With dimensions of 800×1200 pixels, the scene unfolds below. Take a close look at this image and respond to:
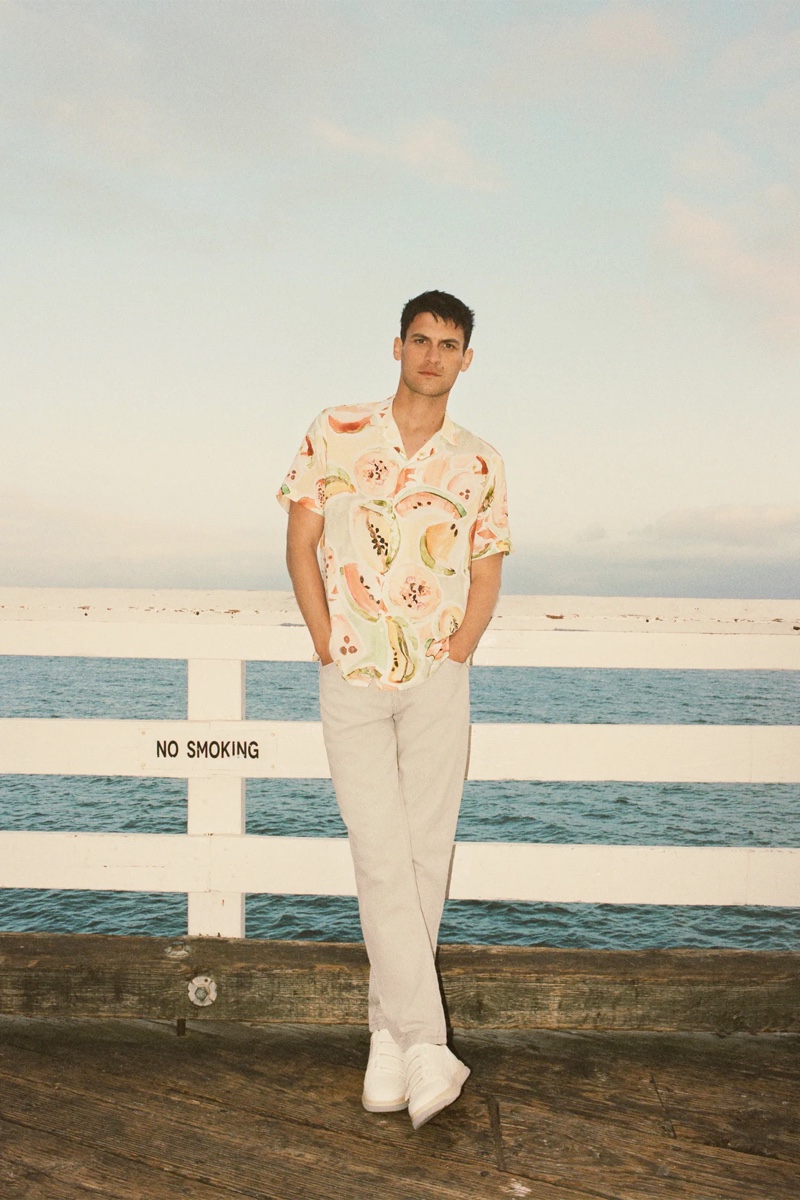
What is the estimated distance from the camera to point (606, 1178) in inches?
81.9

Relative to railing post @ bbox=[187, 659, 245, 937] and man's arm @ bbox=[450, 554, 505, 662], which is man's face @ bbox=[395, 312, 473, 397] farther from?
railing post @ bbox=[187, 659, 245, 937]

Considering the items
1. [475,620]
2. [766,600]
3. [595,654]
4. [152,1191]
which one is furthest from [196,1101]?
[766,600]

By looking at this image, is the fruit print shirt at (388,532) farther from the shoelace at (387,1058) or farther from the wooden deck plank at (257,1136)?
the wooden deck plank at (257,1136)

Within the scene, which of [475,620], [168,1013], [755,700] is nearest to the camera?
[475,620]

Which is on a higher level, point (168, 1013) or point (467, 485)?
point (467, 485)

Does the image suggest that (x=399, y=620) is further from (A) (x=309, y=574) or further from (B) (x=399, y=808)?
(B) (x=399, y=808)

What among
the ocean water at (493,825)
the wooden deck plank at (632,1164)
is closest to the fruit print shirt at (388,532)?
the wooden deck plank at (632,1164)

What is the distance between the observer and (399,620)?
2533 millimetres

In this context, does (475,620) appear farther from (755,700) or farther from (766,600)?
(755,700)

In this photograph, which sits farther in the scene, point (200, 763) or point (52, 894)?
point (52, 894)

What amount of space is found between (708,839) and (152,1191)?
33.8m

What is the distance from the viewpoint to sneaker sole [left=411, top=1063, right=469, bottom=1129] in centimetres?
225

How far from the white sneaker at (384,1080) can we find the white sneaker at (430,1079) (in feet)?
0.08

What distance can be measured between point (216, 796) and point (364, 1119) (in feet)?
3.63
